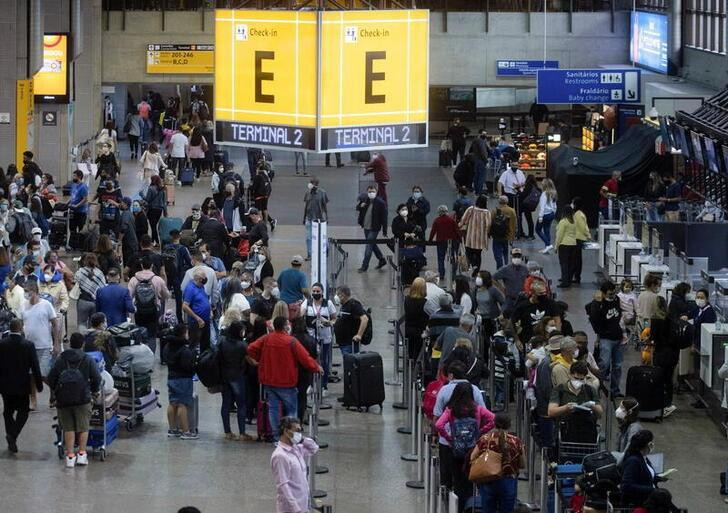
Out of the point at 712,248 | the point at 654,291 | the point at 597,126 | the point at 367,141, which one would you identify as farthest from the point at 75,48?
the point at 367,141

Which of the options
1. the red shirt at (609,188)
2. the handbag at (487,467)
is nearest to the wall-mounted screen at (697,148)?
the red shirt at (609,188)

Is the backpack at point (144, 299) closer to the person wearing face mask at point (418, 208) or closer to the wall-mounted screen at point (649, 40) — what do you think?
the person wearing face mask at point (418, 208)

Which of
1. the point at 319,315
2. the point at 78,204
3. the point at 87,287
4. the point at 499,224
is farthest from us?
the point at 78,204

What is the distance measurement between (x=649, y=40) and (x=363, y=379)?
24.7 meters

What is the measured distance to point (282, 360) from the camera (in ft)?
52.7

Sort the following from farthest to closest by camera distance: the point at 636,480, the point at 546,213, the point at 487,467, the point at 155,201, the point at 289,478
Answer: the point at 546,213 < the point at 155,201 < the point at 289,478 < the point at 487,467 < the point at 636,480

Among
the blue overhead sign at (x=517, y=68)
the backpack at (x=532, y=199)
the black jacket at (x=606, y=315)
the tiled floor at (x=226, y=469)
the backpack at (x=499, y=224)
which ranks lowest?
the tiled floor at (x=226, y=469)

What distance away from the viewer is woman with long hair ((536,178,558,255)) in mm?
28359

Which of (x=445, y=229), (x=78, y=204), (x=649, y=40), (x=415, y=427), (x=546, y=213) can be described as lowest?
(x=415, y=427)

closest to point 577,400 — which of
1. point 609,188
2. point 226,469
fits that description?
point 226,469

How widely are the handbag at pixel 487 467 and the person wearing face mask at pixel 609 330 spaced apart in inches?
226

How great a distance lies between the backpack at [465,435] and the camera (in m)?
13.6

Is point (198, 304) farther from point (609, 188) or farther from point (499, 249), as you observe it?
point (609, 188)

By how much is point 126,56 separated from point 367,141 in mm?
30634
